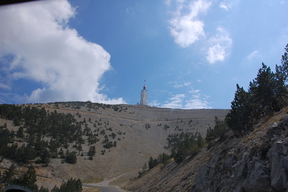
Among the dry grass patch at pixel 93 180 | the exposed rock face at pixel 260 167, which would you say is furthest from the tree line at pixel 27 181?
the dry grass patch at pixel 93 180

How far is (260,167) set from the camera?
7.16m

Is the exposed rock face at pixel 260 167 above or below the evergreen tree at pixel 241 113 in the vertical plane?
below

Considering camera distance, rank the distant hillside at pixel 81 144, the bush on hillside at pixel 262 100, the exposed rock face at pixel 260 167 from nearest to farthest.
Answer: the exposed rock face at pixel 260 167 < the bush on hillside at pixel 262 100 < the distant hillside at pixel 81 144

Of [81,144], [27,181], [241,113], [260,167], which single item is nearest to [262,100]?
[241,113]

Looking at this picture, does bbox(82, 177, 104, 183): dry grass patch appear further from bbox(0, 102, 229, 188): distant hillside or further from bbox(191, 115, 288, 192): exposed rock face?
bbox(191, 115, 288, 192): exposed rock face

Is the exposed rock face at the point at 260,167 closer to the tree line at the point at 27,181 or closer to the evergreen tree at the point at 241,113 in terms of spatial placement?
the evergreen tree at the point at 241,113

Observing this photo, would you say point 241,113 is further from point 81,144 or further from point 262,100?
point 81,144

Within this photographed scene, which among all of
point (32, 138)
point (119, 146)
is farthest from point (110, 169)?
point (32, 138)

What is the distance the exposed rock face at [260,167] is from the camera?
6.27 metres

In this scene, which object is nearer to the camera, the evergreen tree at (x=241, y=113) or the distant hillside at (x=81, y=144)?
the evergreen tree at (x=241, y=113)

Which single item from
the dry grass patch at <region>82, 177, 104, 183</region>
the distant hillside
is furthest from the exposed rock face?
the dry grass patch at <region>82, 177, 104, 183</region>

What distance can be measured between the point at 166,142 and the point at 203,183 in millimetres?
57135

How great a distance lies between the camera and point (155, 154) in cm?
5838

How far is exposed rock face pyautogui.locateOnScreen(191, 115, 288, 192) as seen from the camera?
6270 mm
